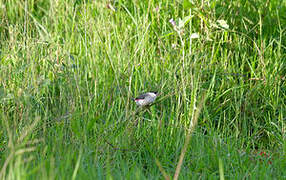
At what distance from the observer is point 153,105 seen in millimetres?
3055

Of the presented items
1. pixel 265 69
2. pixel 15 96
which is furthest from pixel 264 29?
pixel 15 96

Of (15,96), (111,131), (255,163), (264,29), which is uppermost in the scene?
(264,29)

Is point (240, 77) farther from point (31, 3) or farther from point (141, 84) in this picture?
point (31, 3)

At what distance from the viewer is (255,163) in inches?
100

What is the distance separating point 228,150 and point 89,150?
82 cm

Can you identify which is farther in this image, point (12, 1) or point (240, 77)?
point (12, 1)

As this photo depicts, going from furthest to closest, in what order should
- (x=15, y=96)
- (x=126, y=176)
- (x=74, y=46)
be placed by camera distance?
(x=74, y=46)
(x=15, y=96)
(x=126, y=176)

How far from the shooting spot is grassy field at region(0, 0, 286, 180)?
2326 mm

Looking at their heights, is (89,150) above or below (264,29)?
below

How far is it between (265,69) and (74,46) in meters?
1.62

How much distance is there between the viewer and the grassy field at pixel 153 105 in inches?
91.6

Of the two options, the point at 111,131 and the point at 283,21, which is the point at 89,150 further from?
the point at 283,21

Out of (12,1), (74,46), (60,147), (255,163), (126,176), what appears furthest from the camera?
(12,1)

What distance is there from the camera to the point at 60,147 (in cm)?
231
